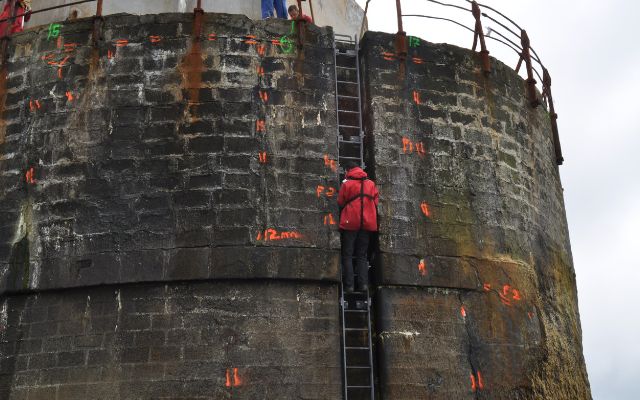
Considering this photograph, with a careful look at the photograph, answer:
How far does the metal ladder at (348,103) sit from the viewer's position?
9.43 meters

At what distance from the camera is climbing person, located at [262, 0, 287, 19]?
1184cm

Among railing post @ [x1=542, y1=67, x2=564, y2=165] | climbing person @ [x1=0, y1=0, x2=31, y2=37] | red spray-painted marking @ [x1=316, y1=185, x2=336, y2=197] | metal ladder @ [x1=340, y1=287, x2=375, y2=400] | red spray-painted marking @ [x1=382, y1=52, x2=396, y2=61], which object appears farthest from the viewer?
railing post @ [x1=542, y1=67, x2=564, y2=165]

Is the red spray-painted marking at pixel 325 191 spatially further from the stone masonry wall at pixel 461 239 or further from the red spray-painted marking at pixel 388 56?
the red spray-painted marking at pixel 388 56

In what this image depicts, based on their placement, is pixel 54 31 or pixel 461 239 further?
pixel 54 31

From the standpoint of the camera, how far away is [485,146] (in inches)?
389

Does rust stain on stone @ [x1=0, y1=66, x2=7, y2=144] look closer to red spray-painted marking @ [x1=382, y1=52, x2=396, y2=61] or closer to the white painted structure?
the white painted structure

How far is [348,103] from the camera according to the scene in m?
9.64

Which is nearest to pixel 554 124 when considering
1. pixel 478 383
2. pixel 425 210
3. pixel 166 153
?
pixel 425 210

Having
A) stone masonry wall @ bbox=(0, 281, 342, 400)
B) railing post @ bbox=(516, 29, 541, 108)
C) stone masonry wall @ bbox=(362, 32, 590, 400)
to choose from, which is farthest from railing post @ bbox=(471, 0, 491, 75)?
stone masonry wall @ bbox=(0, 281, 342, 400)

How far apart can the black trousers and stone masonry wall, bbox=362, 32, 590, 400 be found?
0.18 metres

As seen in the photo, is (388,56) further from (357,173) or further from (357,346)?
(357,346)

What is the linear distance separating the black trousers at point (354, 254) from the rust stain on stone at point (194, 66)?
7.50ft

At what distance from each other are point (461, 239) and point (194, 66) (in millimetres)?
3594

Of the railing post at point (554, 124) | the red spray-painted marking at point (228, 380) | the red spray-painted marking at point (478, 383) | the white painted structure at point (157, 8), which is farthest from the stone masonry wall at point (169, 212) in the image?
the railing post at point (554, 124)
